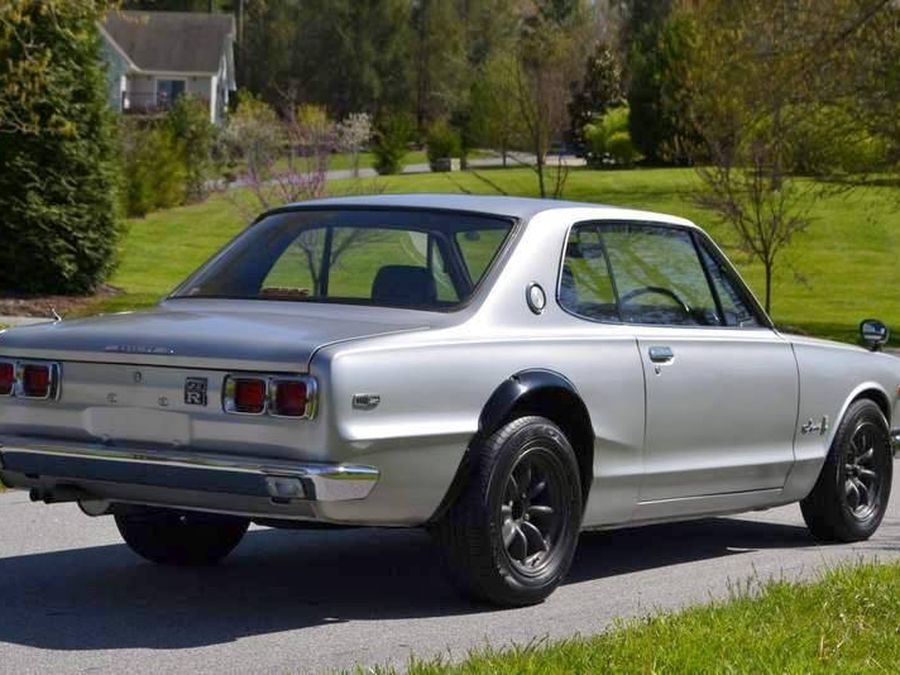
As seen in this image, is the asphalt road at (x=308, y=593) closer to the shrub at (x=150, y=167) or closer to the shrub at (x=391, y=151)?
the shrub at (x=150, y=167)

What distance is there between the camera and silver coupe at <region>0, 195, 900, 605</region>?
21.2ft

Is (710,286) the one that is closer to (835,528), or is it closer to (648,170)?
(835,528)

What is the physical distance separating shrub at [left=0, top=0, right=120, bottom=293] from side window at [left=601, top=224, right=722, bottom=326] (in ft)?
64.7

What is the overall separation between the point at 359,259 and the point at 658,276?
4.65ft

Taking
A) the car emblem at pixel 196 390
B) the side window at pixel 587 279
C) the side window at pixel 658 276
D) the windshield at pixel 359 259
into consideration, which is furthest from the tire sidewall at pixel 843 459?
the car emblem at pixel 196 390

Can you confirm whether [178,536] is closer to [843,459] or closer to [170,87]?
[843,459]

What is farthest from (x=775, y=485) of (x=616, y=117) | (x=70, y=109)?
(x=616, y=117)

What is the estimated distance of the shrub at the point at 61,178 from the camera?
2769 cm

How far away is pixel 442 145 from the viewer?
7412 centimetres

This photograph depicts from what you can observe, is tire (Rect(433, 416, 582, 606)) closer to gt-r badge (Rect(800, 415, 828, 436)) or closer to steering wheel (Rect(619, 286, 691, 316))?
steering wheel (Rect(619, 286, 691, 316))

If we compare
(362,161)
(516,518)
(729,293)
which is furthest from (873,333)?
(362,161)

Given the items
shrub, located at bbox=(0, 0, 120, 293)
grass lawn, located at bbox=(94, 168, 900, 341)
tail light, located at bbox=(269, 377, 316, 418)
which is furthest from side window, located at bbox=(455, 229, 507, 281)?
grass lawn, located at bbox=(94, 168, 900, 341)

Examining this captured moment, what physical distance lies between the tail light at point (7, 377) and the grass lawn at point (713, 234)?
21688mm

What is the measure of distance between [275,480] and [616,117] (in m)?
64.7
